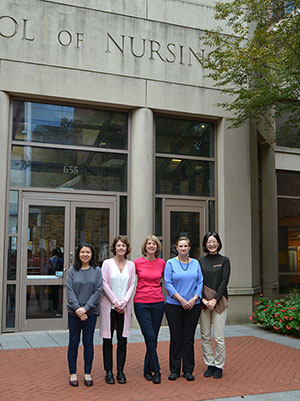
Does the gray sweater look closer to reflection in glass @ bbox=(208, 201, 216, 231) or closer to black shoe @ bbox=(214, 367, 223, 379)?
black shoe @ bbox=(214, 367, 223, 379)

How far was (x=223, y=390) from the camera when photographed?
5.51 meters

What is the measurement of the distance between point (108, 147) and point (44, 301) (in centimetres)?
348

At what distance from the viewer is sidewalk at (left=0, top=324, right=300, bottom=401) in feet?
A: 17.3

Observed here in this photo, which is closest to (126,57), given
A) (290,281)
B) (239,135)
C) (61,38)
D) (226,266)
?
(61,38)

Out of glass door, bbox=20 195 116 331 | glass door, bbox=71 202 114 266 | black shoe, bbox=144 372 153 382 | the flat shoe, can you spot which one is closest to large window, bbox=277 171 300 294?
glass door, bbox=71 202 114 266

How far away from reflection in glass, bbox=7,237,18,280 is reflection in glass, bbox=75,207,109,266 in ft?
4.02

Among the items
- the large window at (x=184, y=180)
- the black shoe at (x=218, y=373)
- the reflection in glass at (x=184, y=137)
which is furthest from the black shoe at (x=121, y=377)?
the reflection in glass at (x=184, y=137)

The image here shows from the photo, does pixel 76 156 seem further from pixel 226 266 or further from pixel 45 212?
pixel 226 266

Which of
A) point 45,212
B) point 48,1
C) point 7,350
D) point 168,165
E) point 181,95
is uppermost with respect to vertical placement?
point 48,1

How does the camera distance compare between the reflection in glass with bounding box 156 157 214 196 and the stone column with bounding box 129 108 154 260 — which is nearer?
the stone column with bounding box 129 108 154 260

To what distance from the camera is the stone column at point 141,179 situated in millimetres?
9836

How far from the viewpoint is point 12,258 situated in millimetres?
9078

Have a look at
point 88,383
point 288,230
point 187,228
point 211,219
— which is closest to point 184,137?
point 211,219

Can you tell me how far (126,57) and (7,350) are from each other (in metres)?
6.32
